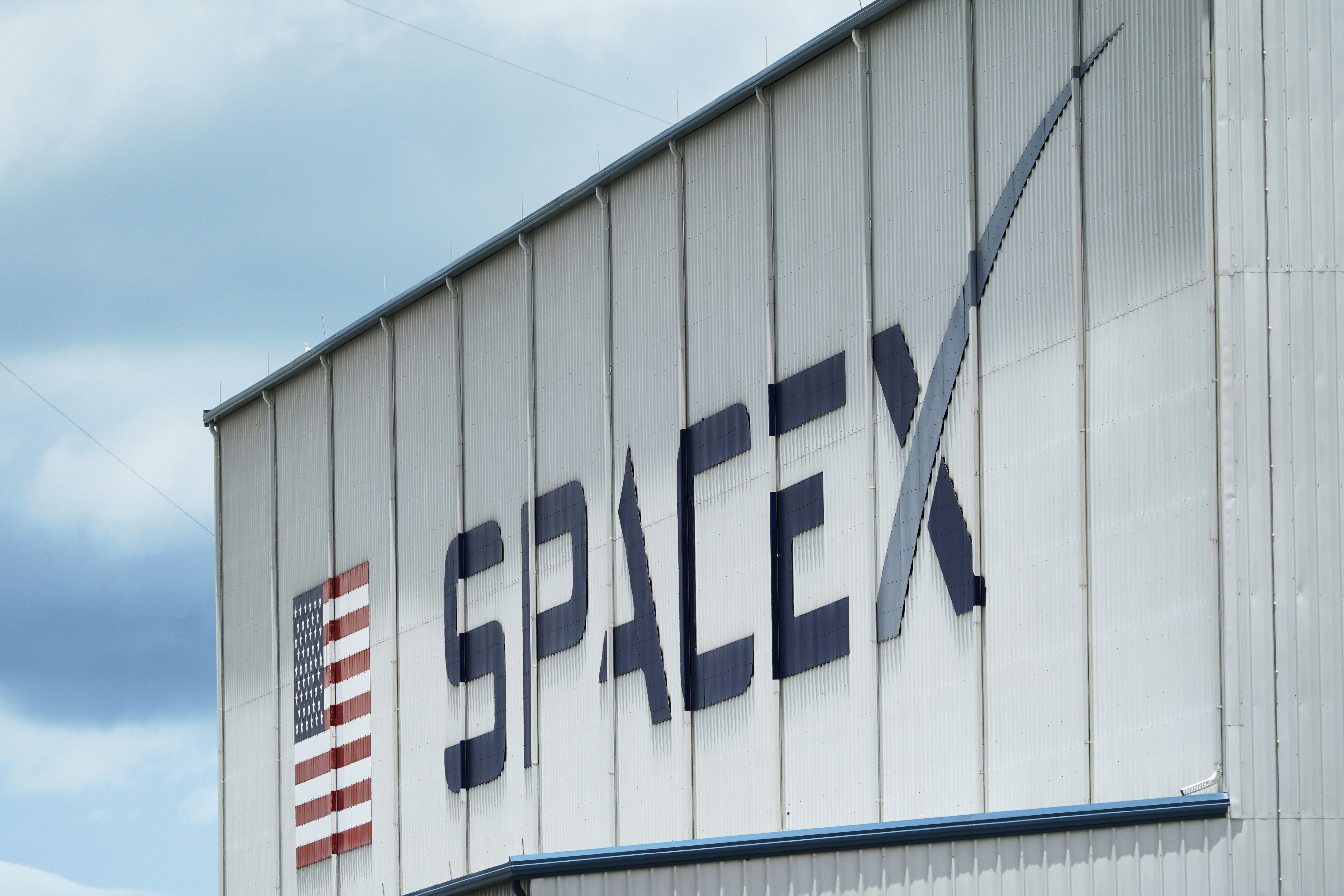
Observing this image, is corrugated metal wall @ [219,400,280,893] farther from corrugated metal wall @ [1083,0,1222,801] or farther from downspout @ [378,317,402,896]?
corrugated metal wall @ [1083,0,1222,801]

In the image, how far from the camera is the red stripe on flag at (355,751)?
41125 millimetres

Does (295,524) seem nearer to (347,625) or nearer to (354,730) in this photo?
(347,625)

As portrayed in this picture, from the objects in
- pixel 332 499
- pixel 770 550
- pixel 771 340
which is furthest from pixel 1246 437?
pixel 332 499

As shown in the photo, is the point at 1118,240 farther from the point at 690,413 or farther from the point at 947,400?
the point at 690,413

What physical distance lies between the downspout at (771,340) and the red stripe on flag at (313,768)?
15.1 m

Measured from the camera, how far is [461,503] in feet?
127

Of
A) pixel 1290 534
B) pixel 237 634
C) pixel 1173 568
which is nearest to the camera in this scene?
pixel 1290 534

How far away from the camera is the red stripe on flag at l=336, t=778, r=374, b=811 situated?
41094mm

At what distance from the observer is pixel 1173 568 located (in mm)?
24031

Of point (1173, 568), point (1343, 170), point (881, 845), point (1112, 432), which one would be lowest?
point (881, 845)

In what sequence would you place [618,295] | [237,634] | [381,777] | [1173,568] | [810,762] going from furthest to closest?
[237,634], [381,777], [618,295], [810,762], [1173,568]

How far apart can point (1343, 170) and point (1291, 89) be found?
3.52ft

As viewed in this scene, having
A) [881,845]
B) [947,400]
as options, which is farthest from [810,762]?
[881,845]

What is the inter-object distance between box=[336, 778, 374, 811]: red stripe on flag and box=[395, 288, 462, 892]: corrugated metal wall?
1.49 meters
